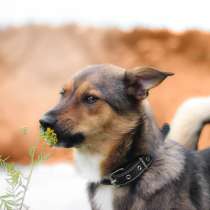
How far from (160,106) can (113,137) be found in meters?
5.24

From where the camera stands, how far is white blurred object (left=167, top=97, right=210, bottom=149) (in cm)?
508

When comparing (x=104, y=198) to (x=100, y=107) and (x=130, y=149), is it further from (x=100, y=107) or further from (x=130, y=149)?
(x=100, y=107)

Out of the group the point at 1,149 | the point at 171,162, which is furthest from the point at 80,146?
the point at 1,149

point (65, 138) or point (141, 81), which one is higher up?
point (141, 81)

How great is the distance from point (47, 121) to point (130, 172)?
1.95 feet

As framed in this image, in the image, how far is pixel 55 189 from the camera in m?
6.46

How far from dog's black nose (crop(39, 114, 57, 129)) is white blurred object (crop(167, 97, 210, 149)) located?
5.71ft

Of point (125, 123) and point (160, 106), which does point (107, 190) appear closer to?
point (125, 123)

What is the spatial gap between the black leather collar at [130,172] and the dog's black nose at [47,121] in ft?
1.67

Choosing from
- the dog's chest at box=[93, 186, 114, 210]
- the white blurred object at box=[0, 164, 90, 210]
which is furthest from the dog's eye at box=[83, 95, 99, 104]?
the white blurred object at box=[0, 164, 90, 210]

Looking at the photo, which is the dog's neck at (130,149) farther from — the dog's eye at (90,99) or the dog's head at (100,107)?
the dog's eye at (90,99)

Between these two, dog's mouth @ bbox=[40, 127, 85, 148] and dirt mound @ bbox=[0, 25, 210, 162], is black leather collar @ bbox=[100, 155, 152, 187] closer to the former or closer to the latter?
dog's mouth @ bbox=[40, 127, 85, 148]

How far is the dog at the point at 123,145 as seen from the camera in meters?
3.68

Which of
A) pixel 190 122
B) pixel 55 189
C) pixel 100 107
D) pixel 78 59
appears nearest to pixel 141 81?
pixel 100 107
